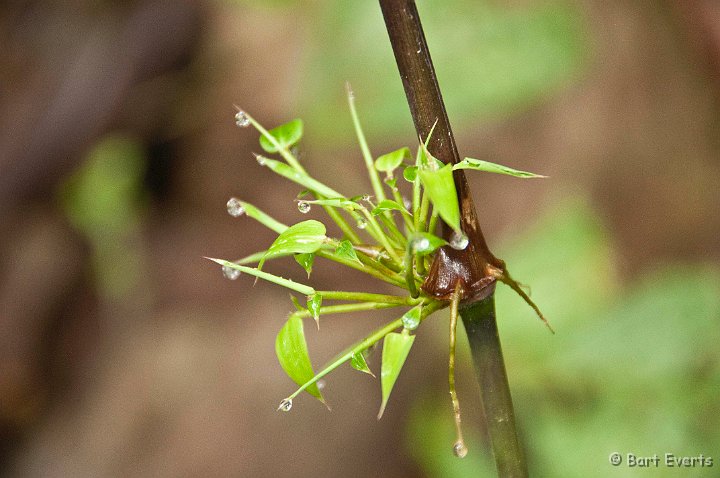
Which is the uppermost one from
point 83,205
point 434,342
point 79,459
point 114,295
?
point 83,205

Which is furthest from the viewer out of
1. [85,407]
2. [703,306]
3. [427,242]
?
[85,407]

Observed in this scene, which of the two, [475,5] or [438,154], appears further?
[475,5]

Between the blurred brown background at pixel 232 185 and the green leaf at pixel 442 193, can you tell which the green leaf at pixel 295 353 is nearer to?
the green leaf at pixel 442 193

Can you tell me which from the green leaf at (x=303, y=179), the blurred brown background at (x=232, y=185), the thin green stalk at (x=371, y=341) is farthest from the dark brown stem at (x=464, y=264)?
the blurred brown background at (x=232, y=185)

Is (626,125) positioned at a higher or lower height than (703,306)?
higher

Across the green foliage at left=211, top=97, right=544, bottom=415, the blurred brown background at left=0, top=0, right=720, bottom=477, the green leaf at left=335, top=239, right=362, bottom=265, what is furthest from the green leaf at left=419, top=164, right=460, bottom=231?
the blurred brown background at left=0, top=0, right=720, bottom=477

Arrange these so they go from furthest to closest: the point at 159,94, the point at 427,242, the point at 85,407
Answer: the point at 159,94 < the point at 85,407 < the point at 427,242

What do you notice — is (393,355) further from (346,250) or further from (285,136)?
(285,136)

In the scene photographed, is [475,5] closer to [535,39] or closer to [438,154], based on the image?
[535,39]

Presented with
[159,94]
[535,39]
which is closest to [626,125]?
[535,39]
